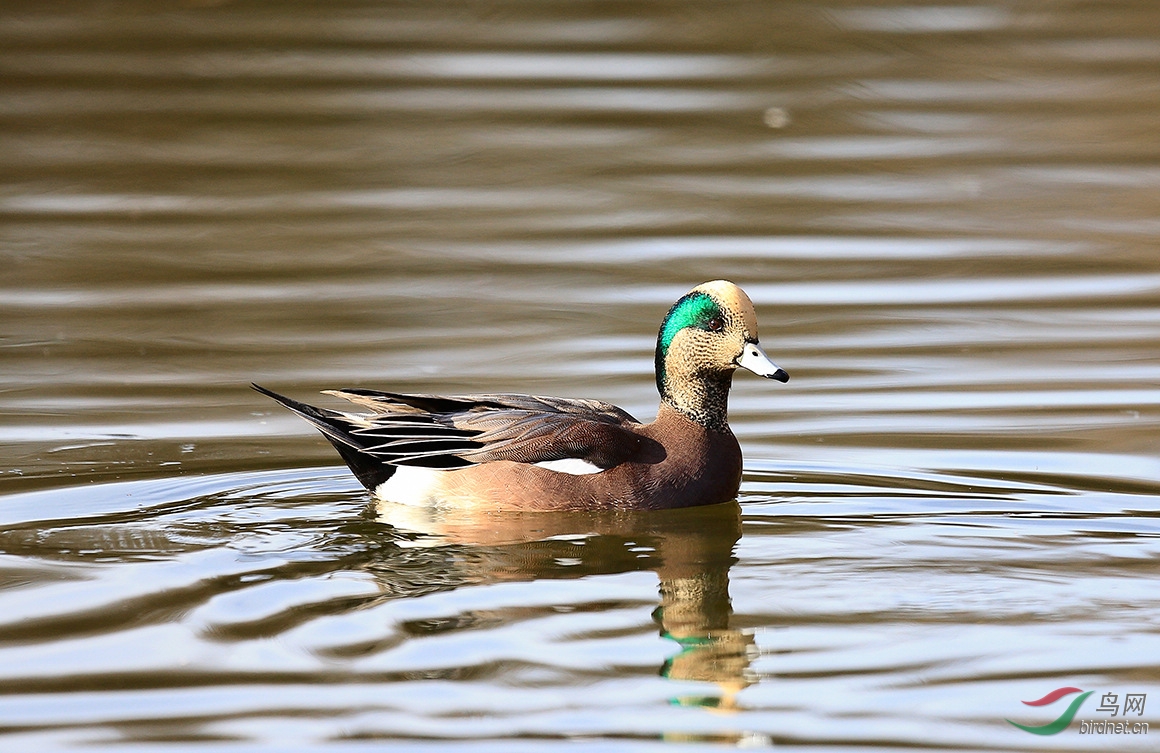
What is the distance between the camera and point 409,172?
33.0 feet

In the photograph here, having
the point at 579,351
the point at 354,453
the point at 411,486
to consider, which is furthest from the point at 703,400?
the point at 579,351

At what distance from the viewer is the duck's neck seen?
593cm

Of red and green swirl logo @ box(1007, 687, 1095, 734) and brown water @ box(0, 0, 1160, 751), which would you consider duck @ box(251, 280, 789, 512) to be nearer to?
brown water @ box(0, 0, 1160, 751)

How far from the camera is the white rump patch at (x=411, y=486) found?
18.7 feet

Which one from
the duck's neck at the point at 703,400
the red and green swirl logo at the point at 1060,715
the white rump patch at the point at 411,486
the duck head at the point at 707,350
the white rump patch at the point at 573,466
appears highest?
the duck head at the point at 707,350

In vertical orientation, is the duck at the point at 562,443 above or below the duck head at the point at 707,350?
below

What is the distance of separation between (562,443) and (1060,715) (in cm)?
219

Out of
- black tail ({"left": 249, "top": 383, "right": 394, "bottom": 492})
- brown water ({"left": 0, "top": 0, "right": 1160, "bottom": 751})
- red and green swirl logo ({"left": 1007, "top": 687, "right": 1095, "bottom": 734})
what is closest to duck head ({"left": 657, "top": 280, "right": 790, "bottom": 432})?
brown water ({"left": 0, "top": 0, "right": 1160, "bottom": 751})

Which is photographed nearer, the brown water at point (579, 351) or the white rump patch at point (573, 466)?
the brown water at point (579, 351)

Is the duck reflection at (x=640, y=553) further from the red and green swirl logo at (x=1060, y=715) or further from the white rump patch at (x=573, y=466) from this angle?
the red and green swirl logo at (x=1060, y=715)

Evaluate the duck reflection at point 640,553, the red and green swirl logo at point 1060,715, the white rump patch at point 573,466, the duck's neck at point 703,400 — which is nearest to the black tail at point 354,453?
the duck reflection at point 640,553

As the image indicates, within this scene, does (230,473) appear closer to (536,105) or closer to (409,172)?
(409,172)

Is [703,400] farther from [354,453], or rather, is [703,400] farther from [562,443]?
[354,453]

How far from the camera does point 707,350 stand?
588 centimetres
